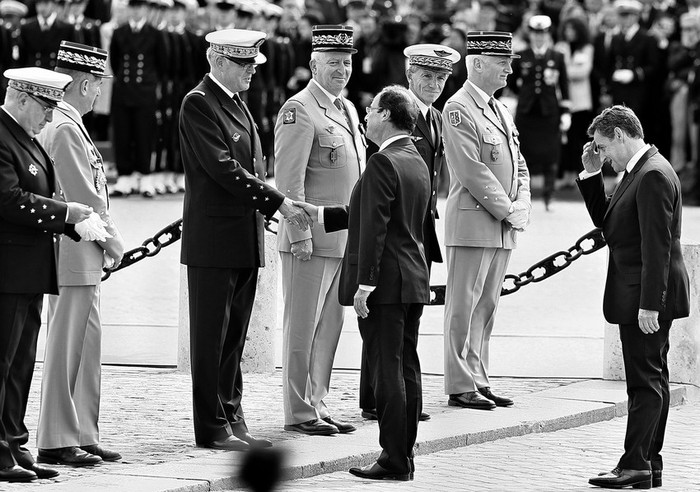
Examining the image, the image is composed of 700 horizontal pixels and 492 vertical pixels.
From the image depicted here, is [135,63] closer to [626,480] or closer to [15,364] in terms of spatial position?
[15,364]

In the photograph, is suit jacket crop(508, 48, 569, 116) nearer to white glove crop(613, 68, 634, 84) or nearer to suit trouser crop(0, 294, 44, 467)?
white glove crop(613, 68, 634, 84)

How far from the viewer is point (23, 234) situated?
7160 millimetres

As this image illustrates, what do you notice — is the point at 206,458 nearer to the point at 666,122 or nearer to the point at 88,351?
the point at 88,351

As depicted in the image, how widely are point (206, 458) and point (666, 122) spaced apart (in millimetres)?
13685

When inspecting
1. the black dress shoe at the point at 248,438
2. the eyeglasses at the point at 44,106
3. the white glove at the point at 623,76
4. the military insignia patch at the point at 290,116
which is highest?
the white glove at the point at 623,76

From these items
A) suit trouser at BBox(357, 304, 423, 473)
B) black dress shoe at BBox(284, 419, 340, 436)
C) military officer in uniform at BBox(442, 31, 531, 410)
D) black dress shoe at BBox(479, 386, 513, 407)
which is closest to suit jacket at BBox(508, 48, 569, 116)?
military officer in uniform at BBox(442, 31, 531, 410)

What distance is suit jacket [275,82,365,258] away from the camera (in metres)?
8.68

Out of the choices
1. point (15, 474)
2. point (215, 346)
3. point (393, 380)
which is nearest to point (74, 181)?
point (215, 346)

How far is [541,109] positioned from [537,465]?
10.9m

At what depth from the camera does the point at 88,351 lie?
789 cm

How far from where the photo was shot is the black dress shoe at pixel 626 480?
25.0 feet

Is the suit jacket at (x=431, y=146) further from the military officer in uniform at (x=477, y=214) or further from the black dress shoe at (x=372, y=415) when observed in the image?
the black dress shoe at (x=372, y=415)

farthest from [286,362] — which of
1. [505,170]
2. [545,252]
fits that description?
[545,252]

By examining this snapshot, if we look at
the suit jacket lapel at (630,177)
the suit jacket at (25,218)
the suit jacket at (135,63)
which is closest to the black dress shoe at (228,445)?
the suit jacket at (25,218)
